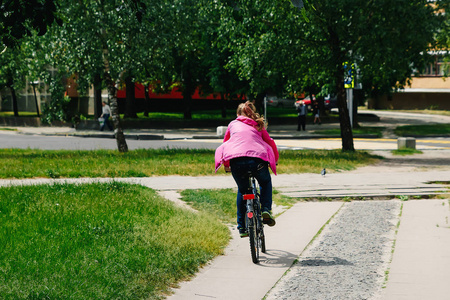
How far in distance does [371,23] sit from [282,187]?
8038 mm

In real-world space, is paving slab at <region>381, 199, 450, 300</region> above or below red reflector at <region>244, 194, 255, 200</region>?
below

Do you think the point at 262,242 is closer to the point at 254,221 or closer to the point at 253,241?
the point at 254,221

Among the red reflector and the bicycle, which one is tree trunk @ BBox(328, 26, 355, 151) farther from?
the red reflector

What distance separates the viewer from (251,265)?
768 centimetres

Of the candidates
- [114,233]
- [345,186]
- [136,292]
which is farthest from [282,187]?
[136,292]

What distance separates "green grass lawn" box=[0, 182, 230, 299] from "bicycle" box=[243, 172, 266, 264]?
0.50 meters

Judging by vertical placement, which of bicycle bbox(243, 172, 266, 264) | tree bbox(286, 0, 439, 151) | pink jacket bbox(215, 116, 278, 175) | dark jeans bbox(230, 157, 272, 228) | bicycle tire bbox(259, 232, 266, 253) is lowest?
bicycle tire bbox(259, 232, 266, 253)

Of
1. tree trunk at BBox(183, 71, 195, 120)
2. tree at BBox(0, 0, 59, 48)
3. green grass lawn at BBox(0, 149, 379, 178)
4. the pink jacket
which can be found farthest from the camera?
tree trunk at BBox(183, 71, 195, 120)

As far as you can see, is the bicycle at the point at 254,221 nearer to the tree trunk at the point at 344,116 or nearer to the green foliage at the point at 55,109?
the tree trunk at the point at 344,116

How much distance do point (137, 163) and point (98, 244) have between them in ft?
35.0

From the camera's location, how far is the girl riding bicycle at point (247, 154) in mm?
7949

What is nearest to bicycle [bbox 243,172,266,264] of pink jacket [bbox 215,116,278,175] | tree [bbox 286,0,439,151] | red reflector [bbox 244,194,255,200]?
red reflector [bbox 244,194,255,200]

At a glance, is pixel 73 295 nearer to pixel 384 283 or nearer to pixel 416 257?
pixel 384 283

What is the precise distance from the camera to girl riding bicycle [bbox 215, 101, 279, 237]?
7949 mm
